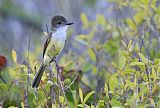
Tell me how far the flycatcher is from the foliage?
0.31 feet

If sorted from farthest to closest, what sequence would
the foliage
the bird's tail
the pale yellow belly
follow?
the pale yellow belly, the bird's tail, the foliage

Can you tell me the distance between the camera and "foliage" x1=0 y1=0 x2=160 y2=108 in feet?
12.5

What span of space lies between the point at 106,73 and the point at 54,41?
104cm

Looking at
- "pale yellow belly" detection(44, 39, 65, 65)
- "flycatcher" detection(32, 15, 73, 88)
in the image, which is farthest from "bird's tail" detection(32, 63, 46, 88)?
"pale yellow belly" detection(44, 39, 65, 65)

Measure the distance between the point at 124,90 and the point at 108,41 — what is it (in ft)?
6.90

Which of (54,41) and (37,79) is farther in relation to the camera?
(54,41)

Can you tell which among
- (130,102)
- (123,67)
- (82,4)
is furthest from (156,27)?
(82,4)

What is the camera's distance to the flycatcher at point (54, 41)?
15.8 ft

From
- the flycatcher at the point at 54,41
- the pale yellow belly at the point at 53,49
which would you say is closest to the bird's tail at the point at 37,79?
the flycatcher at the point at 54,41

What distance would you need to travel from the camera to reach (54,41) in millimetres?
4910

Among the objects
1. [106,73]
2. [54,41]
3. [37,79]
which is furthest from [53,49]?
[106,73]

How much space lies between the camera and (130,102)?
3.38 meters

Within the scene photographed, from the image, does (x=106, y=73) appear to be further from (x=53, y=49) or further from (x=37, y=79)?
(x=37, y=79)

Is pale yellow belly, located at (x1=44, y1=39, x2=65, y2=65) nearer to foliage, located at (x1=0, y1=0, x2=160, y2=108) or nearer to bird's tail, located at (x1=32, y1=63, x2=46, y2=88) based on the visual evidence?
foliage, located at (x1=0, y1=0, x2=160, y2=108)
